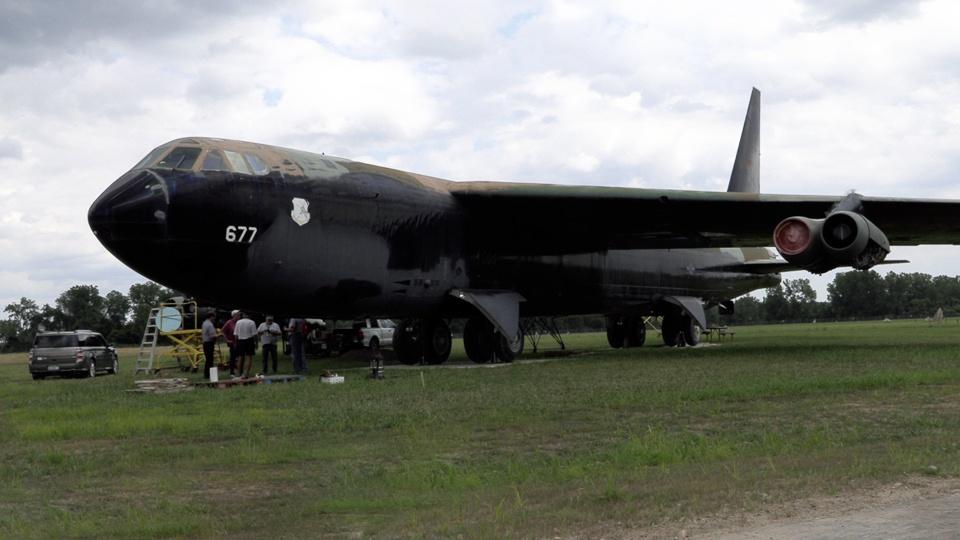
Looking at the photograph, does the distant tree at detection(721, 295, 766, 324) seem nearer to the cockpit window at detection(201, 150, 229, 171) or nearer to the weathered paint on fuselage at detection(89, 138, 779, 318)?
the weathered paint on fuselage at detection(89, 138, 779, 318)

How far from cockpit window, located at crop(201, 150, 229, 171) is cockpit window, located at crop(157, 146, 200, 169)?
0.18 m

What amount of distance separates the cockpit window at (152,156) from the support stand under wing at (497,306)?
7.02 m

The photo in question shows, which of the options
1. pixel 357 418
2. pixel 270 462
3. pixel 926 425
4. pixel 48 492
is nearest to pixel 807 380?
pixel 926 425

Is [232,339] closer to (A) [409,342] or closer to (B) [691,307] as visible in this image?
(A) [409,342]

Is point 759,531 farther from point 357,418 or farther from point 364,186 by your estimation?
point 364,186

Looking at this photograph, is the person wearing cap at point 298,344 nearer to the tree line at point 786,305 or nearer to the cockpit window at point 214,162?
the cockpit window at point 214,162

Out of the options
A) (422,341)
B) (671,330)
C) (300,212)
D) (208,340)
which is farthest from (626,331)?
(300,212)

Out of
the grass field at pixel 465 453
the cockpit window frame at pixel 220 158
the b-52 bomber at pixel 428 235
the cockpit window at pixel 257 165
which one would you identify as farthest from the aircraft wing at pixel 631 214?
the grass field at pixel 465 453

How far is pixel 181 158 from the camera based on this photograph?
53.5 feet

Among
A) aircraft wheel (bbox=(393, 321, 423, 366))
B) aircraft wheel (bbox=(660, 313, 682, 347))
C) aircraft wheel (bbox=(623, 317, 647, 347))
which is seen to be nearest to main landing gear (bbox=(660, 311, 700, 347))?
aircraft wheel (bbox=(660, 313, 682, 347))

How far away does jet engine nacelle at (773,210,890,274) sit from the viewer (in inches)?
732

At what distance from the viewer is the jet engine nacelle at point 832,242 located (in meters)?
18.6

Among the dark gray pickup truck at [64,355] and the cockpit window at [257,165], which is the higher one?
the cockpit window at [257,165]

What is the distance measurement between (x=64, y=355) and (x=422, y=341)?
10430mm
